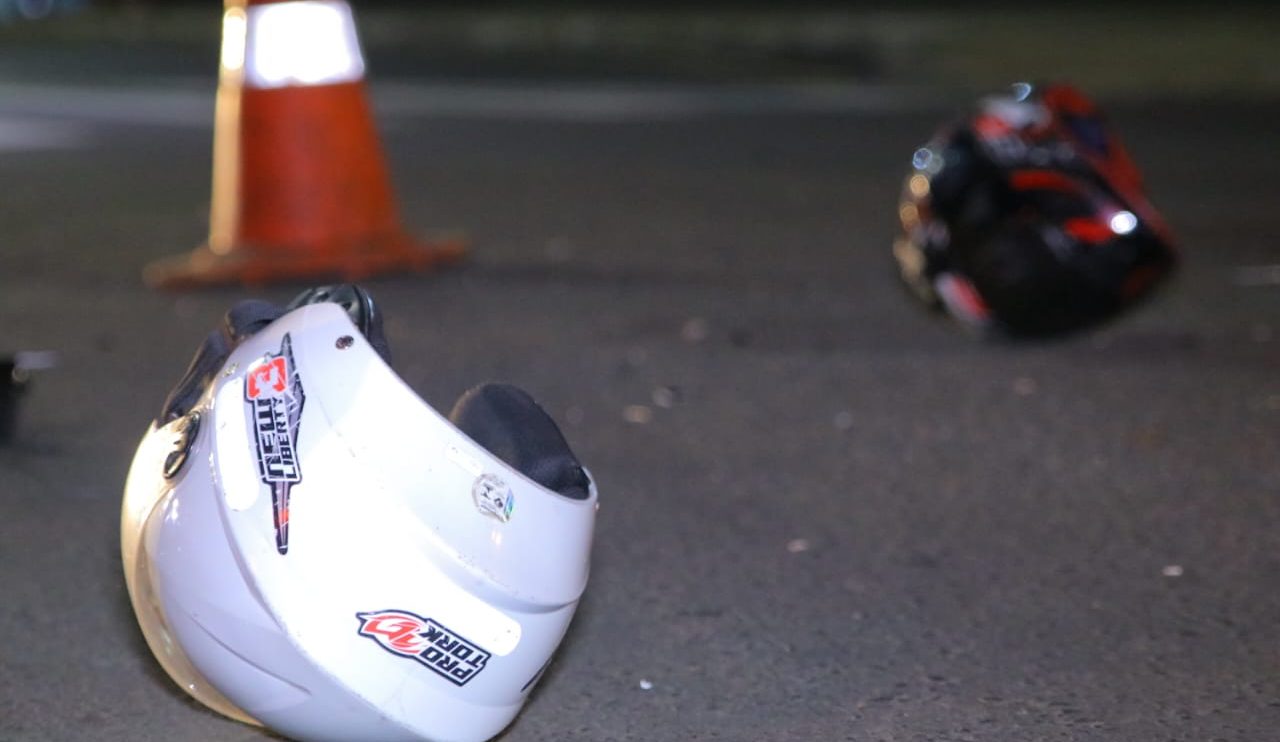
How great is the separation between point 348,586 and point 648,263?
544cm

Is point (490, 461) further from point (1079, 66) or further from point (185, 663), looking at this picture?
point (1079, 66)

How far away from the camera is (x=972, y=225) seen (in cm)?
632

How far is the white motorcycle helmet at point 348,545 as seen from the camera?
306 cm

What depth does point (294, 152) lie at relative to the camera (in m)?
7.79

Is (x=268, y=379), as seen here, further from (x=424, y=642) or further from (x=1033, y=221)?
(x=1033, y=221)

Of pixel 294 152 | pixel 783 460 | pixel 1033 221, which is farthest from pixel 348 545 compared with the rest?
pixel 294 152

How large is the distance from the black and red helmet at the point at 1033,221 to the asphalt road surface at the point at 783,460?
0.71 ft

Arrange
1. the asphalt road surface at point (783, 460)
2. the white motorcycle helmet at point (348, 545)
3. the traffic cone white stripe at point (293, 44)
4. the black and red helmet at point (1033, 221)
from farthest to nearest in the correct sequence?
the traffic cone white stripe at point (293, 44) < the black and red helmet at point (1033, 221) < the asphalt road surface at point (783, 460) < the white motorcycle helmet at point (348, 545)

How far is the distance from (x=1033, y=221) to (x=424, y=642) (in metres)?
3.60

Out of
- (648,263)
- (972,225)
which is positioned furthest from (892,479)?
(648,263)

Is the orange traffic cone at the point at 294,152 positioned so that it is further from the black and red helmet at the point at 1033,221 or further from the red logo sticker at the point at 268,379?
the red logo sticker at the point at 268,379

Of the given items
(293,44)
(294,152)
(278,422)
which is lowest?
(294,152)

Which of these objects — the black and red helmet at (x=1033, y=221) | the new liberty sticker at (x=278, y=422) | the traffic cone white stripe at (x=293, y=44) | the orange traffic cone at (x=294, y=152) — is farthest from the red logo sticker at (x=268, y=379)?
the traffic cone white stripe at (x=293, y=44)

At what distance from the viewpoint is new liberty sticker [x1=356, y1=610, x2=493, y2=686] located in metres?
3.06
